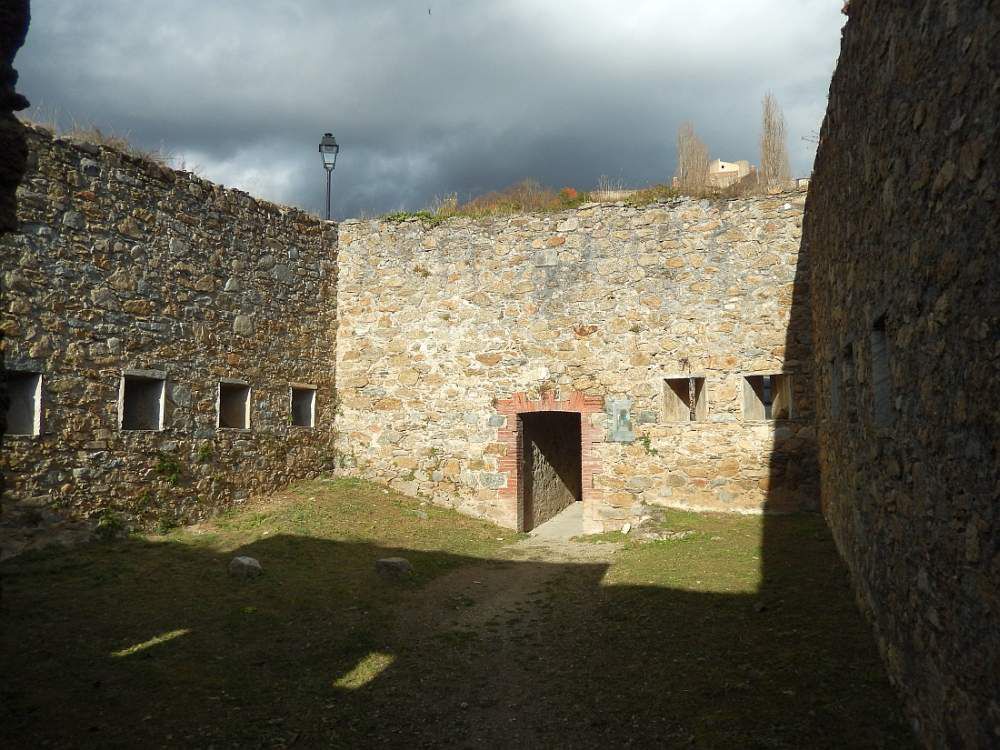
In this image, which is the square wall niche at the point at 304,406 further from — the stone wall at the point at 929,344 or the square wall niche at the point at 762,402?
the stone wall at the point at 929,344

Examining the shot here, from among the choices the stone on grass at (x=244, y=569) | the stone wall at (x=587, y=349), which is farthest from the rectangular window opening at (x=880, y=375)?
the stone wall at (x=587, y=349)

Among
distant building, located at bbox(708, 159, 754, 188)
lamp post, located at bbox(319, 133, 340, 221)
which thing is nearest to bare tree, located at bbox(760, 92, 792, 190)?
distant building, located at bbox(708, 159, 754, 188)

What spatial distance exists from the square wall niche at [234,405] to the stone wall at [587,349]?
1.99 meters

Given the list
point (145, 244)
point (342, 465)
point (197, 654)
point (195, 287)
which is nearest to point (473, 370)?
point (342, 465)

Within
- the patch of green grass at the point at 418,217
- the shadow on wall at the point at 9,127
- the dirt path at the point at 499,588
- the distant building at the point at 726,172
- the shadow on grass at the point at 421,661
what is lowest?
the dirt path at the point at 499,588

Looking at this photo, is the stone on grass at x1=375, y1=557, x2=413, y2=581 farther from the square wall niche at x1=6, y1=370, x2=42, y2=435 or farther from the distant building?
the distant building

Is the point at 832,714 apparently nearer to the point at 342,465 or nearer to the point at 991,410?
the point at 991,410

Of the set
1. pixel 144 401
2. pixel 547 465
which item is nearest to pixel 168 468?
pixel 144 401

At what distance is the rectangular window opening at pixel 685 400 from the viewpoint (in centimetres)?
1048

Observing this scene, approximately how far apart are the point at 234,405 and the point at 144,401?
1480mm

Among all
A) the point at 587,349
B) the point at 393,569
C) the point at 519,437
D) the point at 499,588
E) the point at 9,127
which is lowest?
the point at 499,588

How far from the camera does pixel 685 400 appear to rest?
1084 cm

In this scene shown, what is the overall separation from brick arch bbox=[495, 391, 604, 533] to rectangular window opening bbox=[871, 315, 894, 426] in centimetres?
677

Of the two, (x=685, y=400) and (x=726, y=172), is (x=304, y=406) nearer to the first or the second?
(x=685, y=400)
